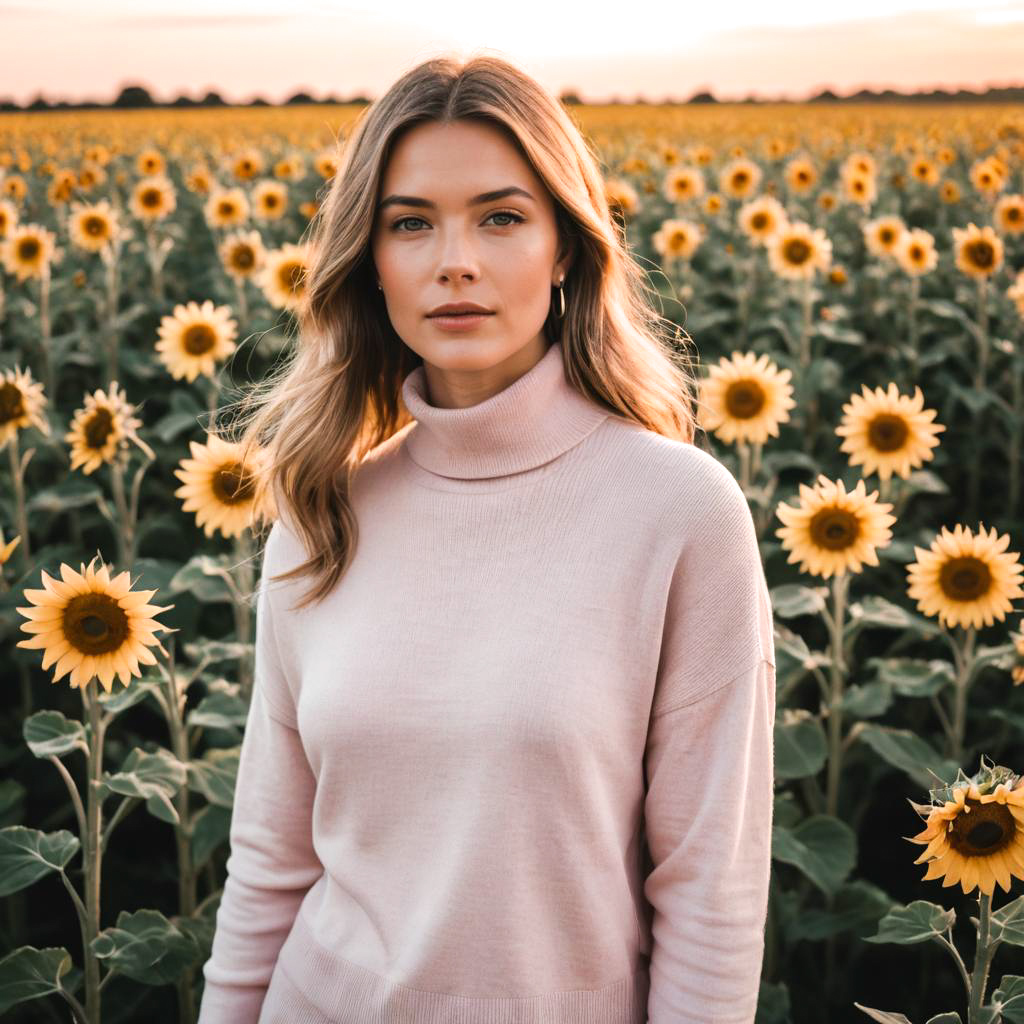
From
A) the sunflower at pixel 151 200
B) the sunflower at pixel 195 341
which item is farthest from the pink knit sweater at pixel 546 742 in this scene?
the sunflower at pixel 151 200

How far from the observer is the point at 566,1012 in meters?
1.88

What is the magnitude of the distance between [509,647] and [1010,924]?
1001mm

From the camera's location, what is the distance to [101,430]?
12.2 ft

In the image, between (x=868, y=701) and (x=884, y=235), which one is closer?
(x=868, y=701)

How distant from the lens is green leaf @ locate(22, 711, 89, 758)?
258cm

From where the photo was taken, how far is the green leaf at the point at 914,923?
208 centimetres

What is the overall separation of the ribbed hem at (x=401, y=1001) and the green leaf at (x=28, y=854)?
76cm

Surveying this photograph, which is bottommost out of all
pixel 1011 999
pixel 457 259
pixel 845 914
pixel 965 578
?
pixel 845 914

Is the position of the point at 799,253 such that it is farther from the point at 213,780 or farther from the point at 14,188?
the point at 14,188

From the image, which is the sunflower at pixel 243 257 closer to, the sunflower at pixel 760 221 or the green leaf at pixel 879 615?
the sunflower at pixel 760 221

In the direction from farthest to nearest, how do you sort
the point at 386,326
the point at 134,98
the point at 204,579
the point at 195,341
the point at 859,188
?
the point at 134,98, the point at 859,188, the point at 195,341, the point at 204,579, the point at 386,326

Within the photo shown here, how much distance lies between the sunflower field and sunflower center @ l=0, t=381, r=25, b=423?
11 mm

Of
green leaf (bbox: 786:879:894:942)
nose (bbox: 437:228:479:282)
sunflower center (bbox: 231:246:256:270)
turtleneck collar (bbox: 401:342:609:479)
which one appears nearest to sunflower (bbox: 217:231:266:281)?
sunflower center (bbox: 231:246:256:270)

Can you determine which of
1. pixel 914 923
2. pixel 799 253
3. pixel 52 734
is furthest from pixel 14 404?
pixel 799 253
